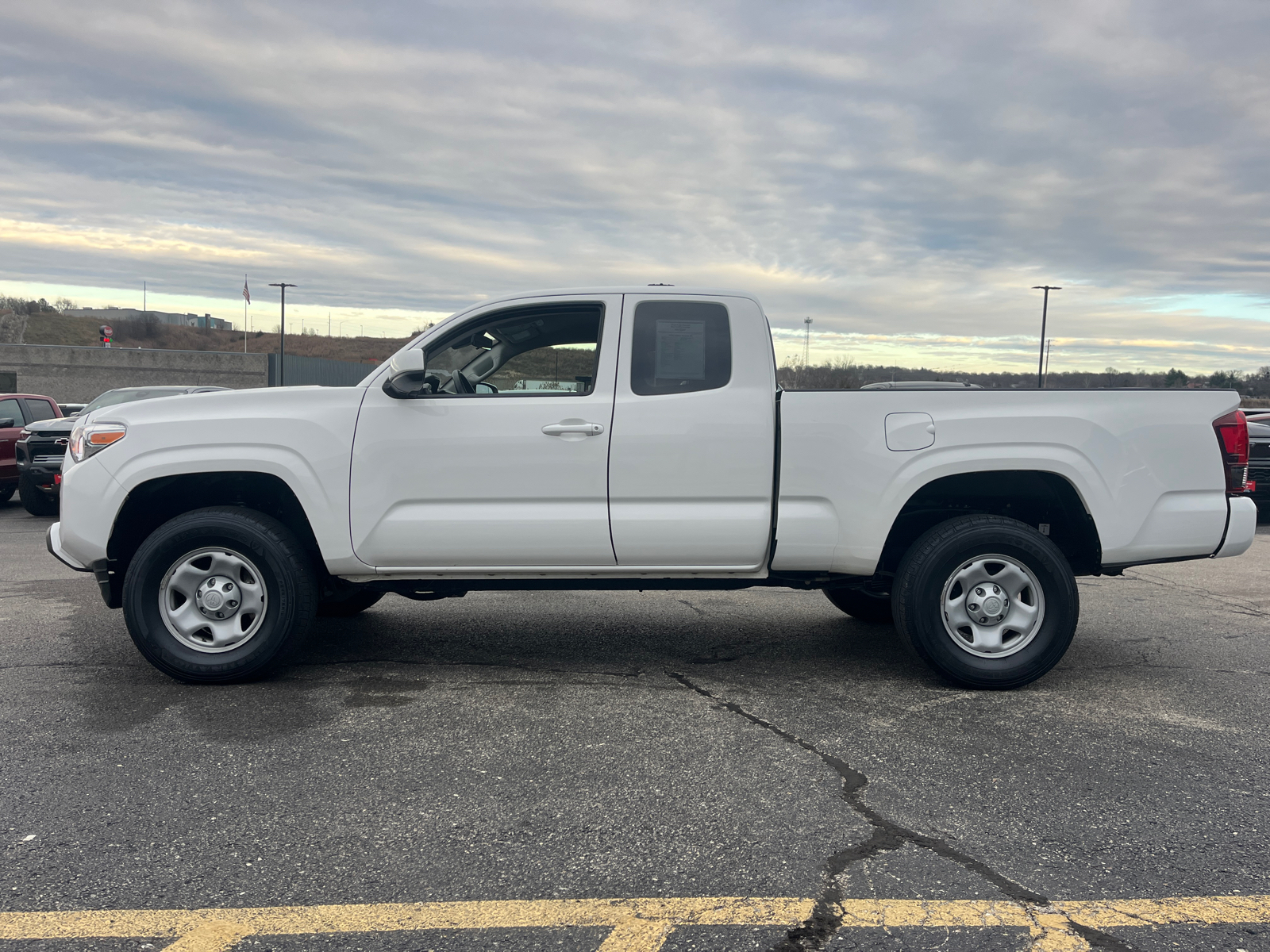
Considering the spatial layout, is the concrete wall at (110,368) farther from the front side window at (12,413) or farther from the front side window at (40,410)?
the front side window at (12,413)

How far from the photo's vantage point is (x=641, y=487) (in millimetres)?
4770

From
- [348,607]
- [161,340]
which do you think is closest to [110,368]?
[348,607]

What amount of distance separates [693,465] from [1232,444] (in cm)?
282

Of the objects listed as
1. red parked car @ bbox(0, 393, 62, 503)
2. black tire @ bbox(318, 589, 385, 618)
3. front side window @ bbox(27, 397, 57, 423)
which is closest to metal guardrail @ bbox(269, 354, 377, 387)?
front side window @ bbox(27, 397, 57, 423)

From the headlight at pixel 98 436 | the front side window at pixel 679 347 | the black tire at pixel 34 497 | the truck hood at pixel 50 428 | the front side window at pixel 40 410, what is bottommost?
the black tire at pixel 34 497

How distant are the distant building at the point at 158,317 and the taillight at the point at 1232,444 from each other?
133m

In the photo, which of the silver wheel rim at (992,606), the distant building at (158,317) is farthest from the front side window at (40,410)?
the distant building at (158,317)

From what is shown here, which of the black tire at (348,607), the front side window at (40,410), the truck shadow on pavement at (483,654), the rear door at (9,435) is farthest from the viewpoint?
the front side window at (40,410)

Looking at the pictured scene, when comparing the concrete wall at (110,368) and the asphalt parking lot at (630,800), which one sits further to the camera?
the concrete wall at (110,368)

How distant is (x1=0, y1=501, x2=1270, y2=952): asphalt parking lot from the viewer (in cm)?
263

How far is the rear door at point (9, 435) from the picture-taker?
13.2 metres

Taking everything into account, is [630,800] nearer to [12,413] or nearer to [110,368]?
[12,413]

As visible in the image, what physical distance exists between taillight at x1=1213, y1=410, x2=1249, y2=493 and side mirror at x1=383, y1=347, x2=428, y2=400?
161 inches

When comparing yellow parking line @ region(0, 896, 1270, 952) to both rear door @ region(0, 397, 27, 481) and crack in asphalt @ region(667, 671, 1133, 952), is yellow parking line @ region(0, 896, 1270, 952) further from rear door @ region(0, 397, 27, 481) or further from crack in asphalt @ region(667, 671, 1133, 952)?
rear door @ region(0, 397, 27, 481)
